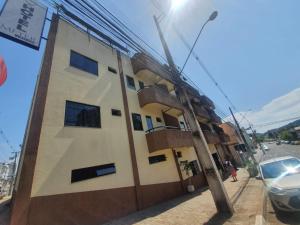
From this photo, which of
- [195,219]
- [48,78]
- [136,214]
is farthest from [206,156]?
[48,78]

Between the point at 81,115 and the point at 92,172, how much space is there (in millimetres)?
3172

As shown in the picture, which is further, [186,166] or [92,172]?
[186,166]

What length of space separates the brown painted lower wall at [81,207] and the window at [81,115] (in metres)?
3.53

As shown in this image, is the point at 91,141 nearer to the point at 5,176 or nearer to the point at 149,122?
the point at 149,122

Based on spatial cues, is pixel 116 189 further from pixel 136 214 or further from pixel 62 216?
pixel 62 216

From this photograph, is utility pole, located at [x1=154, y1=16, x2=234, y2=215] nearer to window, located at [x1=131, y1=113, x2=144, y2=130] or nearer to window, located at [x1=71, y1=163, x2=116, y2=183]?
window, located at [x1=71, y1=163, x2=116, y2=183]

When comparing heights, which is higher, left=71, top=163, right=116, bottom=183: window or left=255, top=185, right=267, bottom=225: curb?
left=71, top=163, right=116, bottom=183: window

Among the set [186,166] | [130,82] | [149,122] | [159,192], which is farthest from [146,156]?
[130,82]

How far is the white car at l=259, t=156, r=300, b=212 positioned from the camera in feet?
17.6

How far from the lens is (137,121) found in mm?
12930

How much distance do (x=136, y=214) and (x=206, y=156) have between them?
4957mm

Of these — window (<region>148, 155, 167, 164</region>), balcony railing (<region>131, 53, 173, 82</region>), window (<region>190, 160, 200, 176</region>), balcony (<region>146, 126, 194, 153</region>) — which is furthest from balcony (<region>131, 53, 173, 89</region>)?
window (<region>190, 160, 200, 176</region>)

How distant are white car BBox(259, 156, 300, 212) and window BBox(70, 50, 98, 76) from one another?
11.5 meters

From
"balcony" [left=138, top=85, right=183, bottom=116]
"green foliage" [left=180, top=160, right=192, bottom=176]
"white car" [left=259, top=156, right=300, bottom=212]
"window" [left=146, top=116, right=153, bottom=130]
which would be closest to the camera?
"white car" [left=259, top=156, right=300, bottom=212]
